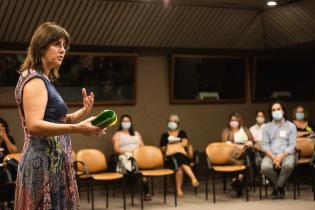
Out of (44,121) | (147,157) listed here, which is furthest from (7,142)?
(44,121)

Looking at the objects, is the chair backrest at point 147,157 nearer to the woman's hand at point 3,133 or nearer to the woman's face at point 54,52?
the woman's hand at point 3,133

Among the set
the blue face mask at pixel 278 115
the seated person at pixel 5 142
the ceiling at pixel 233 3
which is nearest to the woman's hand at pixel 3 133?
the seated person at pixel 5 142

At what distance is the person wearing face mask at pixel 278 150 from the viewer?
7812 millimetres

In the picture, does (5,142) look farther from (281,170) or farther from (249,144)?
(281,170)

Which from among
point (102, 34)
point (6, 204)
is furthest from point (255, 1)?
point (6, 204)

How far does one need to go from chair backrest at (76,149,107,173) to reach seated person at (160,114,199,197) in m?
1.21

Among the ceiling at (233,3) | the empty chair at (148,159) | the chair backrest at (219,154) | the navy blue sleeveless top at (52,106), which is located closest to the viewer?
the navy blue sleeveless top at (52,106)

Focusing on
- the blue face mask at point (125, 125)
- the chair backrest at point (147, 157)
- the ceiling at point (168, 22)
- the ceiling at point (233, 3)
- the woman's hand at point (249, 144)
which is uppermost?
the ceiling at point (233, 3)

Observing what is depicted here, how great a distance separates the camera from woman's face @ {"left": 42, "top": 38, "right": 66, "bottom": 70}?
2.52 meters

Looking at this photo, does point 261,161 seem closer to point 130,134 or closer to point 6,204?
point 130,134

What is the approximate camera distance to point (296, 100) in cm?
1094

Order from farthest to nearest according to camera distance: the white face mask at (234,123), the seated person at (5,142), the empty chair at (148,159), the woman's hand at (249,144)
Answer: the white face mask at (234,123), the woman's hand at (249,144), the empty chair at (148,159), the seated person at (5,142)

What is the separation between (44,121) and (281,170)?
19.9 ft

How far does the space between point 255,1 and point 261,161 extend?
2692mm
